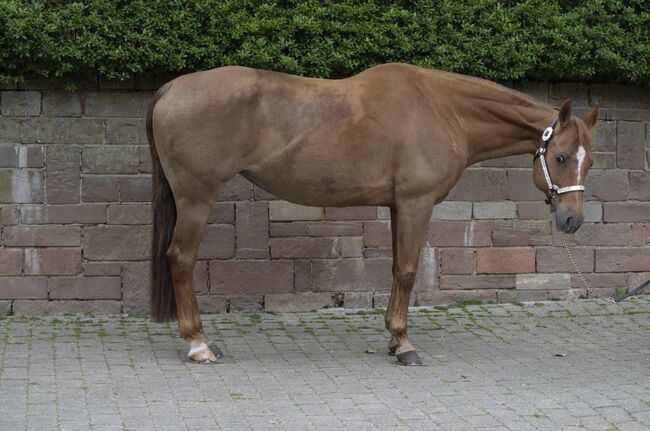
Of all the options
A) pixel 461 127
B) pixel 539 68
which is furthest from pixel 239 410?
pixel 539 68

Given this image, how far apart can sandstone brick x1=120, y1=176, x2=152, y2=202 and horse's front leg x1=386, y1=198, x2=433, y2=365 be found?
8.19 feet

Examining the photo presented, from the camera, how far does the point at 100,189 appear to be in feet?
27.1

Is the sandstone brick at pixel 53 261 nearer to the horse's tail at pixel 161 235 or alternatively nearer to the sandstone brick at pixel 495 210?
the horse's tail at pixel 161 235

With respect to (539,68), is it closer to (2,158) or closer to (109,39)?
(109,39)

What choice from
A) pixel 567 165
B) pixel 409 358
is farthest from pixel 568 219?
pixel 409 358

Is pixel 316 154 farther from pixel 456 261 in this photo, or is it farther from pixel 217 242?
pixel 456 261

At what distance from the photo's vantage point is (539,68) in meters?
8.62

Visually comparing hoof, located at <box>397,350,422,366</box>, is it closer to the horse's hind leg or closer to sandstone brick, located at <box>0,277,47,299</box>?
the horse's hind leg

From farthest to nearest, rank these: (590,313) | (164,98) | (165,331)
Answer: (590,313), (165,331), (164,98)

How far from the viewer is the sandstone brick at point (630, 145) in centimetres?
908

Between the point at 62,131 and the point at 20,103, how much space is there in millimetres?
415

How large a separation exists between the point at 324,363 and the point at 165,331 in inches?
65.3

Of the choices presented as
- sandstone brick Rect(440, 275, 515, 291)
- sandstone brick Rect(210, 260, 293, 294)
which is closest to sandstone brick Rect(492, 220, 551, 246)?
sandstone brick Rect(440, 275, 515, 291)

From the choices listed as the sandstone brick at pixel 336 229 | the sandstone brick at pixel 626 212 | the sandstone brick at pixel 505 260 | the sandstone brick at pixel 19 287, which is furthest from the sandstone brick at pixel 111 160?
the sandstone brick at pixel 626 212
